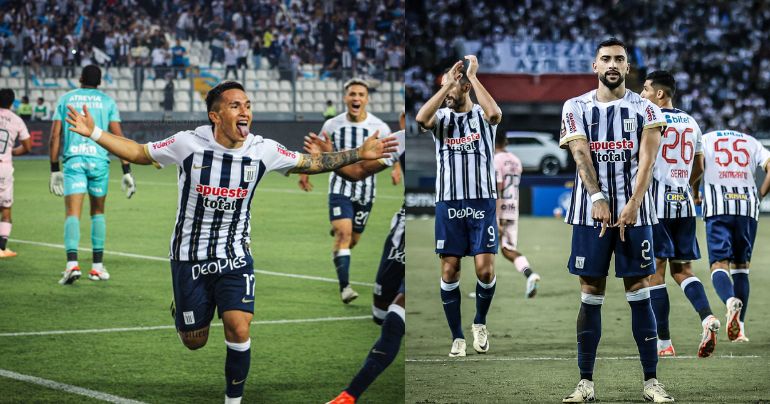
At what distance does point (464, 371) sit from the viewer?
6.48m

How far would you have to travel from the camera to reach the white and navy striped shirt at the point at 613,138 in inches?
209

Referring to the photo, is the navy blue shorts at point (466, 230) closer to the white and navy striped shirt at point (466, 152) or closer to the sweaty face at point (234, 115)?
the white and navy striped shirt at point (466, 152)

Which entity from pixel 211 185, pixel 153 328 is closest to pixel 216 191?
pixel 211 185

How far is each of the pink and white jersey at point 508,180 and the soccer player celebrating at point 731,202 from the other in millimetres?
2327

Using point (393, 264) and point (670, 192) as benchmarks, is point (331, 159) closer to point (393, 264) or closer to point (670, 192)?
point (393, 264)

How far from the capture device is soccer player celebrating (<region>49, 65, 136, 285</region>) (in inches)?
282

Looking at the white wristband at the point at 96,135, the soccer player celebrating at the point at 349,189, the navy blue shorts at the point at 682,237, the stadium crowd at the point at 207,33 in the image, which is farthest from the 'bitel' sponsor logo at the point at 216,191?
the soccer player celebrating at the point at 349,189

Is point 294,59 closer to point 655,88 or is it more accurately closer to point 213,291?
point 655,88

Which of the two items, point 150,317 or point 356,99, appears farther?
point 356,99

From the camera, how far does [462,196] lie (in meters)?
7.20

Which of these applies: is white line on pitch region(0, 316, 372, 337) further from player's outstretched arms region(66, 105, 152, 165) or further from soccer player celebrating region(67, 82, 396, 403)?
player's outstretched arms region(66, 105, 152, 165)

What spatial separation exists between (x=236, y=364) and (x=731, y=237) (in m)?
4.55

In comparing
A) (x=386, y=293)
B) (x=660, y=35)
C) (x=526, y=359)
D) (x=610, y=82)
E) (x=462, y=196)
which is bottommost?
(x=526, y=359)

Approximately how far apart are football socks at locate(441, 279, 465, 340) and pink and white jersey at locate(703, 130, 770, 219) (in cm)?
212
